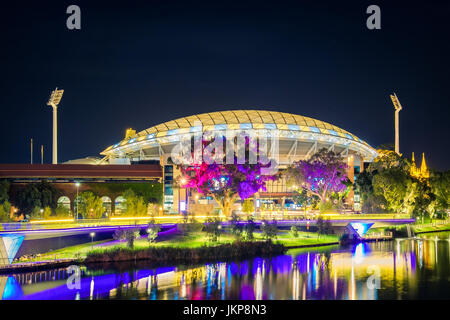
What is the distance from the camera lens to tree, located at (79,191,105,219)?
2908 inches

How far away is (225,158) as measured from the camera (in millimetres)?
68188

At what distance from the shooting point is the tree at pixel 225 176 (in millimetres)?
67312

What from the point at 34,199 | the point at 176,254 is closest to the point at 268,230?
the point at 176,254

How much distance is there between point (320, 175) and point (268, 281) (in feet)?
126

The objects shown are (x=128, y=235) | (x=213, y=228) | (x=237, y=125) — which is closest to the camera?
(x=128, y=235)

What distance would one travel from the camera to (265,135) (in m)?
103

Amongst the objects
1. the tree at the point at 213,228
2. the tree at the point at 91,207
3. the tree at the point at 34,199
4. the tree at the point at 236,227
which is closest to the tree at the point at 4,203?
the tree at the point at 34,199

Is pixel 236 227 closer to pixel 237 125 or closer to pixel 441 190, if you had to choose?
pixel 237 125

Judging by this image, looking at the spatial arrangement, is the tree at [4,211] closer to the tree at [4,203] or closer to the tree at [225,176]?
the tree at [4,203]

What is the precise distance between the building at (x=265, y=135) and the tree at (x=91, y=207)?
23.3 meters

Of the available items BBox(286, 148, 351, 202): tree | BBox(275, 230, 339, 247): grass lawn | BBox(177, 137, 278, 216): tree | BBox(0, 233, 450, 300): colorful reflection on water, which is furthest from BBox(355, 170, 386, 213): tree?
BBox(0, 233, 450, 300): colorful reflection on water

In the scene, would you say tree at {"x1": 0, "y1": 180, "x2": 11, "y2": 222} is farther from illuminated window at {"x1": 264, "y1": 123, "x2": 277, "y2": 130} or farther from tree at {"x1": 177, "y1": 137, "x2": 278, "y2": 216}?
illuminated window at {"x1": 264, "y1": 123, "x2": 277, "y2": 130}

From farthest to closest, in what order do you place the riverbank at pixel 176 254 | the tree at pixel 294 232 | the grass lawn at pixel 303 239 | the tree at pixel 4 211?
the tree at pixel 4 211 < the tree at pixel 294 232 < the grass lawn at pixel 303 239 < the riverbank at pixel 176 254
